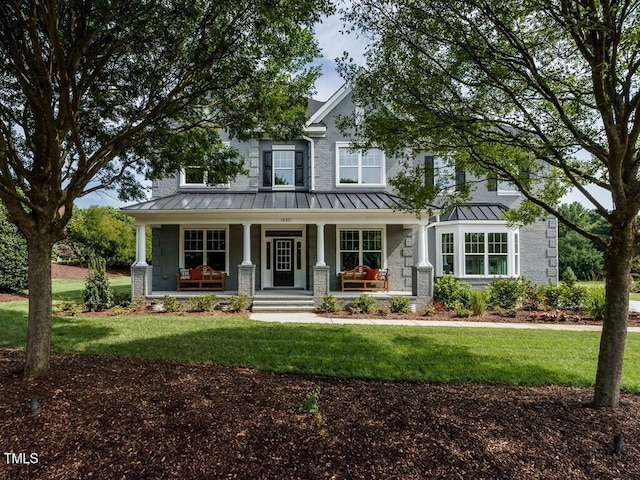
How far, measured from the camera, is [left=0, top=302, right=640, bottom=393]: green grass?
225 inches

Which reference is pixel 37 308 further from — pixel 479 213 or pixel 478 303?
pixel 479 213

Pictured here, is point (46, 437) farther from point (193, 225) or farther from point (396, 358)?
point (193, 225)

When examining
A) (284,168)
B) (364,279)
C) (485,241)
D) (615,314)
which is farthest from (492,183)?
(284,168)

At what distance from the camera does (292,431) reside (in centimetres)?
358

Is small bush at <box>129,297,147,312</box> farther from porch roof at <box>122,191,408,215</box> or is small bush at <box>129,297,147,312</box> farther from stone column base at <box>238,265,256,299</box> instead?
stone column base at <box>238,265,256,299</box>

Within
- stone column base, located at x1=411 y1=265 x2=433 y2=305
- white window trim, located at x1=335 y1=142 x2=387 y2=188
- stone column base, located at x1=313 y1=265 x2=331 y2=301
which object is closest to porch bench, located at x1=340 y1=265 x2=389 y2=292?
stone column base, located at x1=313 y1=265 x2=331 y2=301

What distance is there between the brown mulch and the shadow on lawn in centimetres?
71

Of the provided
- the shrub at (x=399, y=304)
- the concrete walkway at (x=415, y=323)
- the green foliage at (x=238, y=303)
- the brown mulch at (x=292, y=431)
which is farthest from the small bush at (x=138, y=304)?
the shrub at (x=399, y=304)

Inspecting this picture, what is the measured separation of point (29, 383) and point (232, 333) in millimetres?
4218

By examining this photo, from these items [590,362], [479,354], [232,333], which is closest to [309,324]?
[232,333]

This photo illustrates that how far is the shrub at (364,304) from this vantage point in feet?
38.9

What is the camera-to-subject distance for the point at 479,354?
6.77m

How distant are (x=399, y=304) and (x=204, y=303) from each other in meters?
6.39

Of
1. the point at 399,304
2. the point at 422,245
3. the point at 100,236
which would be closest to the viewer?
the point at 399,304
